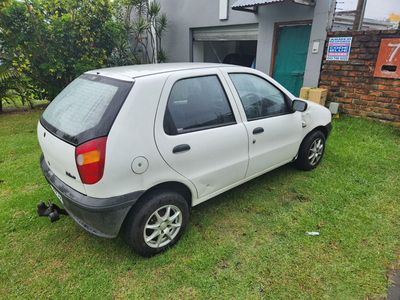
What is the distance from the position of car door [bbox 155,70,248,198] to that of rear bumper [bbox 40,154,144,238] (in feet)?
1.62

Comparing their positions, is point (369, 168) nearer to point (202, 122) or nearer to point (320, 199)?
point (320, 199)

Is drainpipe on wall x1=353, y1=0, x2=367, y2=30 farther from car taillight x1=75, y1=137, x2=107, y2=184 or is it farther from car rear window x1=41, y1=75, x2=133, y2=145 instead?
car taillight x1=75, y1=137, x2=107, y2=184

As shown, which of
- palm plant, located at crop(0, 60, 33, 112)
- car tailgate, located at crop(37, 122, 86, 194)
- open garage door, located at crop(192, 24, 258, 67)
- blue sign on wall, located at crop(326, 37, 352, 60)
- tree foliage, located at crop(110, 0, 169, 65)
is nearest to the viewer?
car tailgate, located at crop(37, 122, 86, 194)

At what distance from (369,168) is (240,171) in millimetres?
2566

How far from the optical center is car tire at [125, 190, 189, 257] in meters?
2.26

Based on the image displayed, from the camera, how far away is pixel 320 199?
11.2ft

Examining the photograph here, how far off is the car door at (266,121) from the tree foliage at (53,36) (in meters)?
6.50

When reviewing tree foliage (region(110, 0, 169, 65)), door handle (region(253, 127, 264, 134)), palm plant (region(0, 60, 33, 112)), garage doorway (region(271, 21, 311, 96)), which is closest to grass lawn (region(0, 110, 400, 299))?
door handle (region(253, 127, 264, 134))

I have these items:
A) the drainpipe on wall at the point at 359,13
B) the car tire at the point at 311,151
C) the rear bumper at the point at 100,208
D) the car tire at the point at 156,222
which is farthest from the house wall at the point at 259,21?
the rear bumper at the point at 100,208

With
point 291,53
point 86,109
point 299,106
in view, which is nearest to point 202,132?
point 86,109

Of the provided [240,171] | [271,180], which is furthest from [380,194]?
[240,171]

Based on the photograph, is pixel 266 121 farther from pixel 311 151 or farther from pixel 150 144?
pixel 150 144

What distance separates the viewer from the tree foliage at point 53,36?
7.28 m

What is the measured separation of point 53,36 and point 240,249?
312 inches
